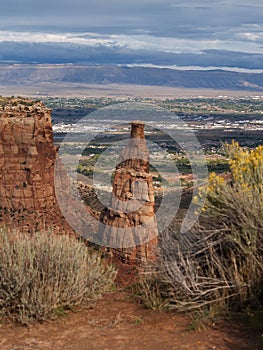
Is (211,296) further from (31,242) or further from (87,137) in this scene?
(87,137)

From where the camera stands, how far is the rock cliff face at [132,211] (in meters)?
19.9

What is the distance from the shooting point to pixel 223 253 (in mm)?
10820

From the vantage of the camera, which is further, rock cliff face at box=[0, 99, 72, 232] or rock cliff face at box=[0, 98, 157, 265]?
rock cliff face at box=[0, 99, 72, 232]

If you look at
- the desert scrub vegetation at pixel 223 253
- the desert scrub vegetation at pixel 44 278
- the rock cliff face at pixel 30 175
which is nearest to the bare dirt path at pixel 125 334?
the desert scrub vegetation at pixel 44 278

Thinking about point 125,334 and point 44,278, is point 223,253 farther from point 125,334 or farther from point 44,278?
point 44,278

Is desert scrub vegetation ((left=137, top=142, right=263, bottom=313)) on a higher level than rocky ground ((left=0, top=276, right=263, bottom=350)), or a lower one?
higher

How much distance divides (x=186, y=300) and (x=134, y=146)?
11.0m

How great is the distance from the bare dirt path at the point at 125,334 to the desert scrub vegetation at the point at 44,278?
0.89 ft

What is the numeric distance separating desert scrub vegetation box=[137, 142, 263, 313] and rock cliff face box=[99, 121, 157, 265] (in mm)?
8172

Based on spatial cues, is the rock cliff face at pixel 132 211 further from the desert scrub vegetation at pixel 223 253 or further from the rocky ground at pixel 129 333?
the rocky ground at pixel 129 333

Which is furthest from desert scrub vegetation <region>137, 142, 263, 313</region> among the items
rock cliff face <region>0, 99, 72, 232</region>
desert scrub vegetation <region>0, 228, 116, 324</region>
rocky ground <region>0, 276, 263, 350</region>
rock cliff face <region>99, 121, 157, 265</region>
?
rock cliff face <region>0, 99, 72, 232</region>

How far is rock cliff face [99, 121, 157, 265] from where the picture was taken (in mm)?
19859

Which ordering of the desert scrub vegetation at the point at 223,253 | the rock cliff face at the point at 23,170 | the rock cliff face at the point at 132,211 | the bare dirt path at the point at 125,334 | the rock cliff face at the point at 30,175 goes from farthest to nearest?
the rock cliff face at the point at 23,170, the rock cliff face at the point at 30,175, the rock cliff face at the point at 132,211, the desert scrub vegetation at the point at 223,253, the bare dirt path at the point at 125,334

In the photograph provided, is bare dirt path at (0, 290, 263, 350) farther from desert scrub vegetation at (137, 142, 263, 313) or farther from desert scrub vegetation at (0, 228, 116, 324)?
desert scrub vegetation at (137, 142, 263, 313)
